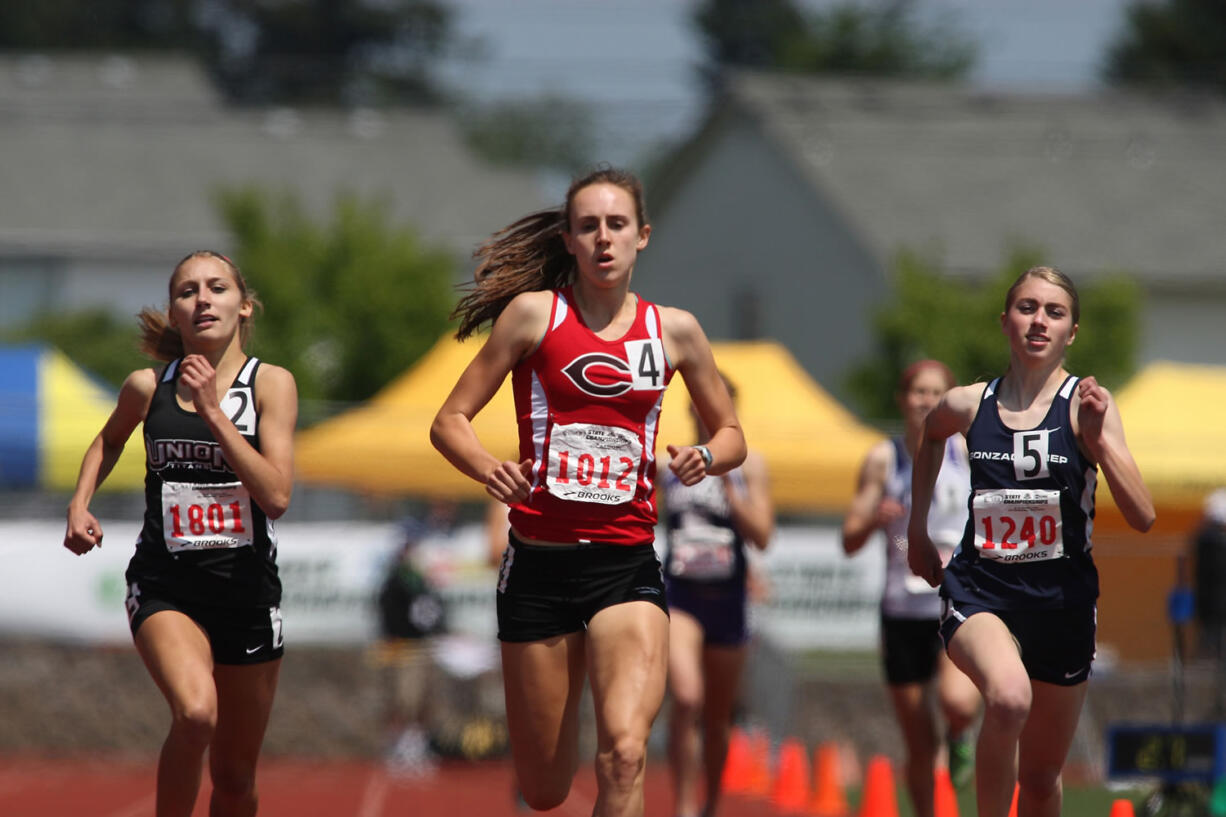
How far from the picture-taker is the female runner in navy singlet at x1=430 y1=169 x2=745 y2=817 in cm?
571

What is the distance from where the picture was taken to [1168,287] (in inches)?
1404

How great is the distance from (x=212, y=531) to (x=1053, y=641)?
287 cm

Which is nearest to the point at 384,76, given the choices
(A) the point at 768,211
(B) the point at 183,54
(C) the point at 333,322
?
(B) the point at 183,54

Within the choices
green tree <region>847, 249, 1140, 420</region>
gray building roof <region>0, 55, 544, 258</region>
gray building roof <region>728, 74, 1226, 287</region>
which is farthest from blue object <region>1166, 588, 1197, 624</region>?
gray building roof <region>0, 55, 544, 258</region>

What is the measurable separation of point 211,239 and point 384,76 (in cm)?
1491

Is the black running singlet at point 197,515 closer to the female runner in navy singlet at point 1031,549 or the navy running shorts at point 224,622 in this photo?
the navy running shorts at point 224,622

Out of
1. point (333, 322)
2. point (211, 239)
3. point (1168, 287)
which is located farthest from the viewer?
point (211, 239)

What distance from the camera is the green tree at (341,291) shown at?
29.1 metres

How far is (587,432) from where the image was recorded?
5.73 m

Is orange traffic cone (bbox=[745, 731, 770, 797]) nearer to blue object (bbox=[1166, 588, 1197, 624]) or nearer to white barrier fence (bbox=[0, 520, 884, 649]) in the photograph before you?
white barrier fence (bbox=[0, 520, 884, 649])

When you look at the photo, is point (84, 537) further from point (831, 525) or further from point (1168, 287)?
point (1168, 287)

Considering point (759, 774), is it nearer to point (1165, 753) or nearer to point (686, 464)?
point (1165, 753)

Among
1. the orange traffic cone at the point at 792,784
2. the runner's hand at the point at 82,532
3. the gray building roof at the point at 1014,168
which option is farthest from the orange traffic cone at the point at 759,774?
the gray building roof at the point at 1014,168

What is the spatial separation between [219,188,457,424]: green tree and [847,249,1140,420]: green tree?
277 inches
